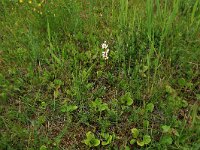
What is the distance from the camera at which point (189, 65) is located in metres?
2.07

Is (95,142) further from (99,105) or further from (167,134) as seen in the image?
(167,134)

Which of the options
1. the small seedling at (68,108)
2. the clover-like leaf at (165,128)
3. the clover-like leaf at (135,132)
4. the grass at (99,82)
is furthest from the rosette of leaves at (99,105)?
the clover-like leaf at (165,128)

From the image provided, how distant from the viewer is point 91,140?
5.69ft

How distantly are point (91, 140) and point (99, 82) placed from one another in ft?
1.73

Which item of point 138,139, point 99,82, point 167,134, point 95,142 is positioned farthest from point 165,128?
point 99,82

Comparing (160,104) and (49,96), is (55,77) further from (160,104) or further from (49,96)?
(160,104)

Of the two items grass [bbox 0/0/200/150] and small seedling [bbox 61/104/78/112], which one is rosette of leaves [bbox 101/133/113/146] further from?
small seedling [bbox 61/104/78/112]

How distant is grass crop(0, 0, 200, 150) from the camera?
5.74ft

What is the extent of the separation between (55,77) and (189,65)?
3.57 feet

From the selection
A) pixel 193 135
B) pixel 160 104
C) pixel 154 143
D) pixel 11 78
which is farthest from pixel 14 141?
pixel 193 135

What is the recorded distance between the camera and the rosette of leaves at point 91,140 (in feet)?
5.65

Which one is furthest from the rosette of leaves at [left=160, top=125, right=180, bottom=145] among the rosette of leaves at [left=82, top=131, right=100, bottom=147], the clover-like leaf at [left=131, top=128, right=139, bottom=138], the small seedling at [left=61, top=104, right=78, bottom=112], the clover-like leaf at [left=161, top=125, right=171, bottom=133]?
the small seedling at [left=61, top=104, right=78, bottom=112]

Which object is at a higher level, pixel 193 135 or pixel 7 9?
pixel 7 9

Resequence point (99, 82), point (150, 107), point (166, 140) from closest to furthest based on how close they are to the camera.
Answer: point (166, 140)
point (150, 107)
point (99, 82)
